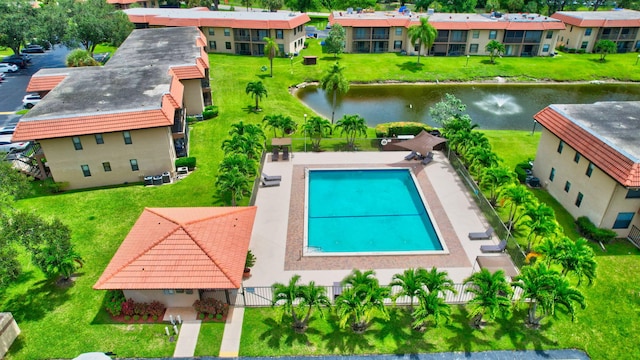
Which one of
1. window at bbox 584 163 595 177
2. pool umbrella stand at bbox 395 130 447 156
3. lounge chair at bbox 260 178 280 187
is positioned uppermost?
window at bbox 584 163 595 177

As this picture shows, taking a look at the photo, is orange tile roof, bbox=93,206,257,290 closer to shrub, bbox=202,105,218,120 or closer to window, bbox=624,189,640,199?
shrub, bbox=202,105,218,120

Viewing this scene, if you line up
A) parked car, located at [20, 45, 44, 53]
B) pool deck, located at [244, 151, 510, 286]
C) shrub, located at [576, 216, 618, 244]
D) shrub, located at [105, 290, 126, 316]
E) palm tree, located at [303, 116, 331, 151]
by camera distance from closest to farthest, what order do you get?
shrub, located at [105, 290, 126, 316] < pool deck, located at [244, 151, 510, 286] < shrub, located at [576, 216, 618, 244] < palm tree, located at [303, 116, 331, 151] < parked car, located at [20, 45, 44, 53]

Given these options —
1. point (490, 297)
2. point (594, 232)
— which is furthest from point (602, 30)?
point (490, 297)

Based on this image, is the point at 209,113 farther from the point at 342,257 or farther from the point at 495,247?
the point at 495,247

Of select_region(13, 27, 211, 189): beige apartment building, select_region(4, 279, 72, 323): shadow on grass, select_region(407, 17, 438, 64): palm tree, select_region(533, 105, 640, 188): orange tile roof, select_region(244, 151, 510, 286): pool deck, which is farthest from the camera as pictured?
select_region(407, 17, 438, 64): palm tree

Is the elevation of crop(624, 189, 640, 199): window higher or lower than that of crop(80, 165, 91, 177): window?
higher

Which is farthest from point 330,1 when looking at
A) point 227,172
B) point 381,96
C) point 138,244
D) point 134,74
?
point 138,244

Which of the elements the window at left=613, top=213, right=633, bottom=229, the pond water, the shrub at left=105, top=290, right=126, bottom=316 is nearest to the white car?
the pond water
